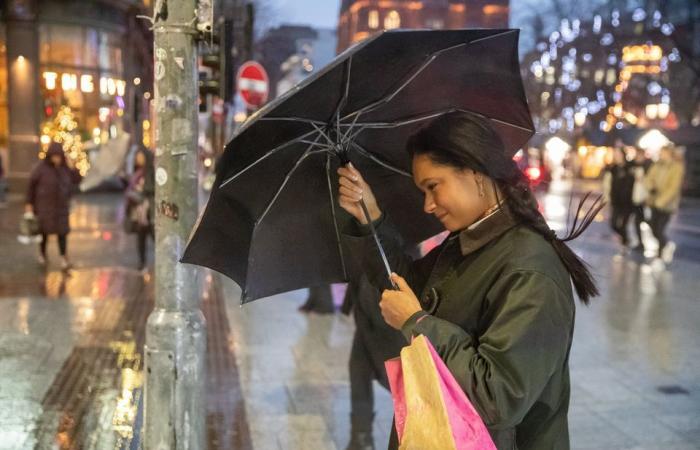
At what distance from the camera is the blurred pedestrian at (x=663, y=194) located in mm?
13094

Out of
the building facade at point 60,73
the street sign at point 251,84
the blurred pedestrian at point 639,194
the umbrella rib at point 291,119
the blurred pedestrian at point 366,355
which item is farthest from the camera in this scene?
the building facade at point 60,73

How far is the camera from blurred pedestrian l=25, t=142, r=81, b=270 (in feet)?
36.0

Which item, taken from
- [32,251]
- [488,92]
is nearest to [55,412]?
[488,92]

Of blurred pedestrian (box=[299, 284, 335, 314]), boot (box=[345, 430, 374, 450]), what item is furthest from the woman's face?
blurred pedestrian (box=[299, 284, 335, 314])

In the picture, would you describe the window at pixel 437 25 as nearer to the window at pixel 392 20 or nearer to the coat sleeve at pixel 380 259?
the coat sleeve at pixel 380 259

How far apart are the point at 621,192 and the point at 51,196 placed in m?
10.5

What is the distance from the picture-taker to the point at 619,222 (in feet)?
47.8

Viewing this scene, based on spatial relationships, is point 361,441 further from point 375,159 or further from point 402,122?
point 402,122

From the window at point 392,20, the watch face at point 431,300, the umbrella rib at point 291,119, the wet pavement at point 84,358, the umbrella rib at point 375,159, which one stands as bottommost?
the wet pavement at point 84,358

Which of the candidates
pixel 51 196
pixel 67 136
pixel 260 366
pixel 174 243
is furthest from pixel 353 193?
pixel 67 136

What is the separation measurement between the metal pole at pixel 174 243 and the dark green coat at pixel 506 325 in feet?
6.06

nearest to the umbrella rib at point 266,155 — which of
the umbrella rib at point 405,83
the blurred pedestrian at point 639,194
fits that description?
the umbrella rib at point 405,83

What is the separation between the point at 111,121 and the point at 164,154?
90.8 feet

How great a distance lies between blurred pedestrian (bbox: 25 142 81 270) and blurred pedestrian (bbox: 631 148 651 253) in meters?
10.3
